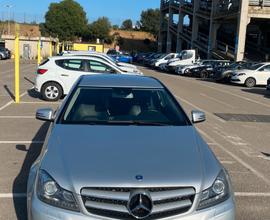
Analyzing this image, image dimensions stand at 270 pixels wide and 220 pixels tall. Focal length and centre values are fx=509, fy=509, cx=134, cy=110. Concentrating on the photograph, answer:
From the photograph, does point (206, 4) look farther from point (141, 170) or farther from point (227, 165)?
point (141, 170)

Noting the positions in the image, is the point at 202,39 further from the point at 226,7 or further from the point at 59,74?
the point at 59,74

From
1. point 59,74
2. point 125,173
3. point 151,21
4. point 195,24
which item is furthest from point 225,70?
point 151,21

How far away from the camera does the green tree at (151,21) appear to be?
124 meters

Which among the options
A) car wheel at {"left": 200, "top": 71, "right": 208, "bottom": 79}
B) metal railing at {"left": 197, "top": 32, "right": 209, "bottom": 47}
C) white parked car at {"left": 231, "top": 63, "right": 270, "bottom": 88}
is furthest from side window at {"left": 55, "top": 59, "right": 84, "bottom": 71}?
metal railing at {"left": 197, "top": 32, "right": 209, "bottom": 47}

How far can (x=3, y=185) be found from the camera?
21.9ft

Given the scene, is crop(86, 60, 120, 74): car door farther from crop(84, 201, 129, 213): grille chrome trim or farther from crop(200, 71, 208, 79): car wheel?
crop(200, 71, 208, 79): car wheel

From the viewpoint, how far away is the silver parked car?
12.8ft

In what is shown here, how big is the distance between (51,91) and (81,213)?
1397 cm

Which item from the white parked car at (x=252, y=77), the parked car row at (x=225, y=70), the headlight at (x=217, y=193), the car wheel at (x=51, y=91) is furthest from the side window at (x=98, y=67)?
the white parked car at (x=252, y=77)

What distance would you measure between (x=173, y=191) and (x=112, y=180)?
0.48m

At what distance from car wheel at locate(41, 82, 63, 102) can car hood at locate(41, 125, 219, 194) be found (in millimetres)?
12517

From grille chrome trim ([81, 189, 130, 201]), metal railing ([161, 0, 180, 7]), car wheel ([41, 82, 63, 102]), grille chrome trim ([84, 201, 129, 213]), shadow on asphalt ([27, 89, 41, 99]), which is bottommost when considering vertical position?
shadow on asphalt ([27, 89, 41, 99])

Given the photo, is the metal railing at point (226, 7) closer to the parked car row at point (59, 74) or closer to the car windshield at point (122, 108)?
the parked car row at point (59, 74)

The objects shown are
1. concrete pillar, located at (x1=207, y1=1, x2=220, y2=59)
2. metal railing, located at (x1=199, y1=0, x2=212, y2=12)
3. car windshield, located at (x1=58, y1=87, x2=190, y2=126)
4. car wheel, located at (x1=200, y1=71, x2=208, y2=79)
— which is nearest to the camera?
A: car windshield, located at (x1=58, y1=87, x2=190, y2=126)
